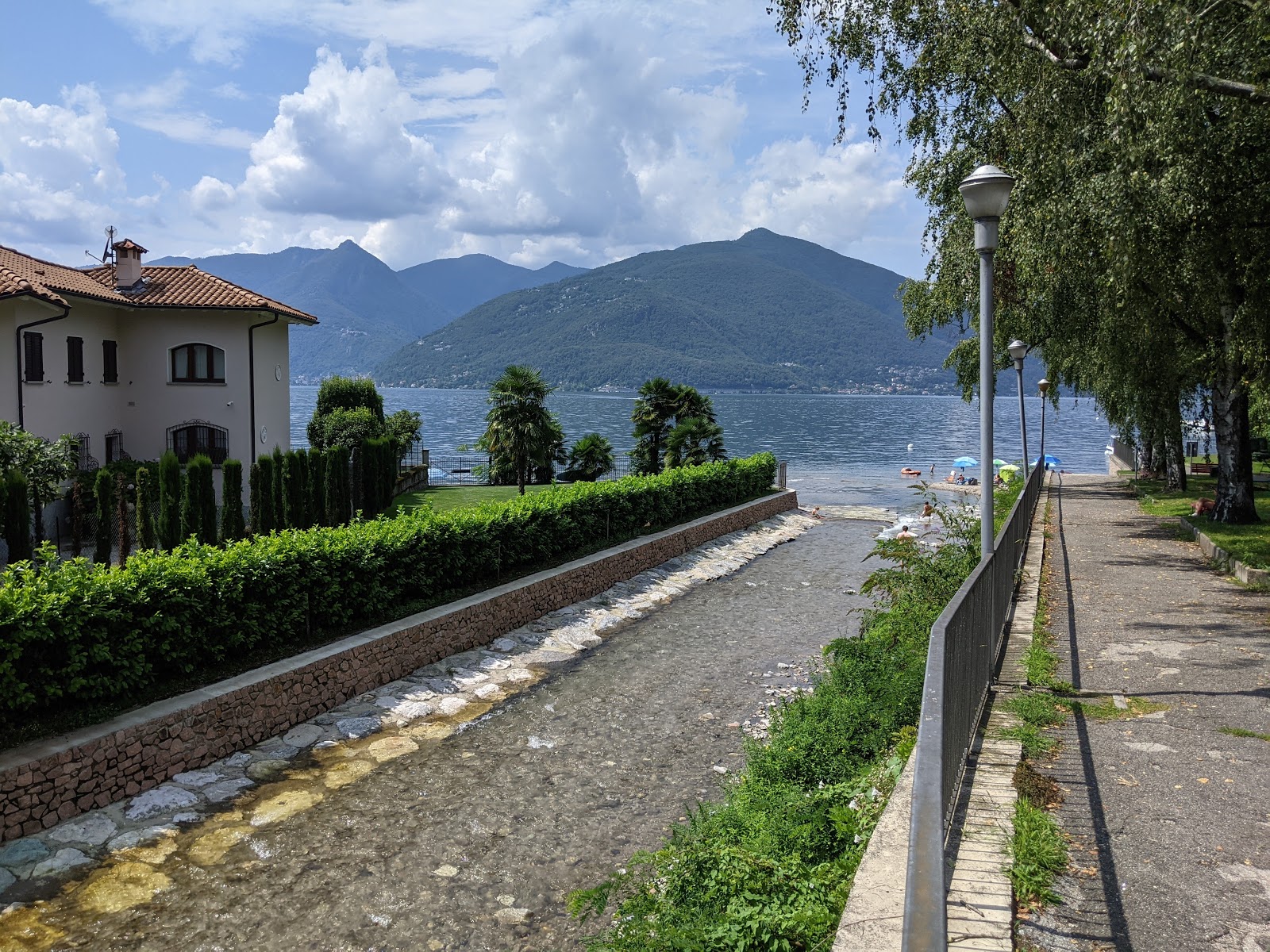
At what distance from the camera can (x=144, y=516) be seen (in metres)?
18.9

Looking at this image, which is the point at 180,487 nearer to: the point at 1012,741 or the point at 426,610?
the point at 426,610

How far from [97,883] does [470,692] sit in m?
5.26

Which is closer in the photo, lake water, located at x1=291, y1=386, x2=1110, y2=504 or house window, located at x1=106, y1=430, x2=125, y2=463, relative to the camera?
house window, located at x1=106, y1=430, x2=125, y2=463

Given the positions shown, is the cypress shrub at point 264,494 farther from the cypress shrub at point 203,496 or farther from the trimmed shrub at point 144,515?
the trimmed shrub at point 144,515

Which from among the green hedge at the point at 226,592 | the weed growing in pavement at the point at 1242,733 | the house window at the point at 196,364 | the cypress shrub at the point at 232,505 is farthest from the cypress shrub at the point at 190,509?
the weed growing in pavement at the point at 1242,733

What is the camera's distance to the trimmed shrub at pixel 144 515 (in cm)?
1877

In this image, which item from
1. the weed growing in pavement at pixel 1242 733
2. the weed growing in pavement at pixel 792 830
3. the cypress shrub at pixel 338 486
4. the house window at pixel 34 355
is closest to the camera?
the weed growing in pavement at pixel 792 830

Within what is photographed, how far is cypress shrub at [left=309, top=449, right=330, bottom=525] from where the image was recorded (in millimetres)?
22281

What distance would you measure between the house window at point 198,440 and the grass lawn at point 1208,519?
26.3m

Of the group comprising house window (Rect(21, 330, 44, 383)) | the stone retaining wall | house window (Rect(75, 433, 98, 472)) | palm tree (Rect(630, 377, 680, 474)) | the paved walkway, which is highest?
house window (Rect(21, 330, 44, 383))

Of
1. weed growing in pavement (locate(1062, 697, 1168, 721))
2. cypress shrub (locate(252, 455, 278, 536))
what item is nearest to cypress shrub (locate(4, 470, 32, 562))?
cypress shrub (locate(252, 455, 278, 536))

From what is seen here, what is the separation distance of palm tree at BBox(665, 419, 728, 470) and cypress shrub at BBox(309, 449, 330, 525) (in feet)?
45.3

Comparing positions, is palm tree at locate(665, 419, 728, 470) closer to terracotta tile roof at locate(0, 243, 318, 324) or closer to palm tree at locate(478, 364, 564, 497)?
palm tree at locate(478, 364, 564, 497)

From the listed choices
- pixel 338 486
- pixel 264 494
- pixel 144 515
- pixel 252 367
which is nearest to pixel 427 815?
pixel 144 515
